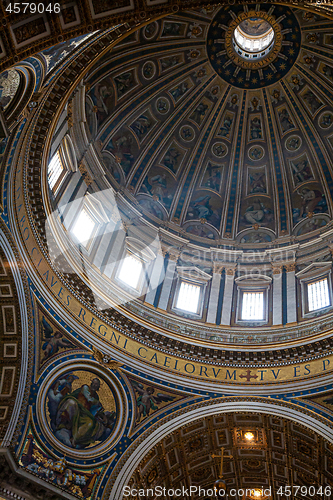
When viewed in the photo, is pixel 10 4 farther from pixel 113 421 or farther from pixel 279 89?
pixel 279 89

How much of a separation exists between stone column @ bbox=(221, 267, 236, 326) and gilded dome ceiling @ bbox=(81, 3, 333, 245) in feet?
9.94

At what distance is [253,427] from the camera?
2092cm

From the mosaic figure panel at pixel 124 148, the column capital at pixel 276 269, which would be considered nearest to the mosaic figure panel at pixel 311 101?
the column capital at pixel 276 269

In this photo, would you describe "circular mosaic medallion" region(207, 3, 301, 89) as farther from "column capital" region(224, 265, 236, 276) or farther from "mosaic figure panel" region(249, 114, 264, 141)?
"column capital" region(224, 265, 236, 276)

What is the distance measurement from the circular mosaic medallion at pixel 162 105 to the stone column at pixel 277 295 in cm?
1195

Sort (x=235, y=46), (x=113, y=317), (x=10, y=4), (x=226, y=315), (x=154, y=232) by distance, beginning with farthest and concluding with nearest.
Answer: (x=235, y=46)
(x=154, y=232)
(x=226, y=315)
(x=113, y=317)
(x=10, y=4)

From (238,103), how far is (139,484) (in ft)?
74.9

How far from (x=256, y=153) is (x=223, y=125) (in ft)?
9.15

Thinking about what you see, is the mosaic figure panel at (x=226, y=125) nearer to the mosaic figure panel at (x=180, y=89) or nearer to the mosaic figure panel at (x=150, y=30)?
the mosaic figure panel at (x=180, y=89)

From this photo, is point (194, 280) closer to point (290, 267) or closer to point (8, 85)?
point (290, 267)

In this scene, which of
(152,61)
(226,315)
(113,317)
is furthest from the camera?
(152,61)

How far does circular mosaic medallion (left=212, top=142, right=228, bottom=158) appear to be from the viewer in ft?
106

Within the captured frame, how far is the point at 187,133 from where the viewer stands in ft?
106

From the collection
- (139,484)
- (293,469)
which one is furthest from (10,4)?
(293,469)
